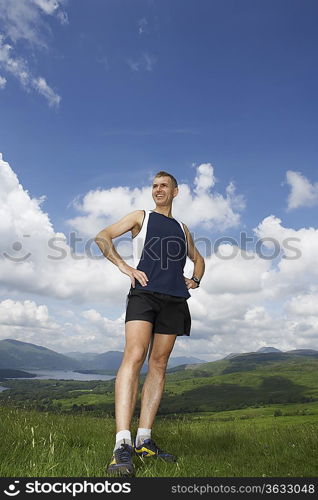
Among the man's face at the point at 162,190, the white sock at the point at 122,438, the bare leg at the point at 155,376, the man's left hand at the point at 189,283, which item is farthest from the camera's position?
the man's face at the point at 162,190

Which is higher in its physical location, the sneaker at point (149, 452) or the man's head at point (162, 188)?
the man's head at point (162, 188)

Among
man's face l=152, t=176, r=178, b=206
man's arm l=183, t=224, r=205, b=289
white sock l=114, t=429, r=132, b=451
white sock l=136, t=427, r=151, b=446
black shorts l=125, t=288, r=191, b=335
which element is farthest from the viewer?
man's arm l=183, t=224, r=205, b=289

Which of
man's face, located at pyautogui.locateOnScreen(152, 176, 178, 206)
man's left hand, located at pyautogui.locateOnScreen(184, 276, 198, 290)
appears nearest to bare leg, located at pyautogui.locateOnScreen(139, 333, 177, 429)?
man's left hand, located at pyautogui.locateOnScreen(184, 276, 198, 290)

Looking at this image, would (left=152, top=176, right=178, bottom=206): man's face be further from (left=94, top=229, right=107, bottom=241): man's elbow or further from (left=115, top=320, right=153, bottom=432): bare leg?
(left=115, top=320, right=153, bottom=432): bare leg

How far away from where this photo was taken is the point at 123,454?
4457 mm

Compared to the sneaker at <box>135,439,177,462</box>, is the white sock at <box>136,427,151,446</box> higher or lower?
higher

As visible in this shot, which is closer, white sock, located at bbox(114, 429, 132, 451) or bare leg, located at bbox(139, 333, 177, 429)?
white sock, located at bbox(114, 429, 132, 451)

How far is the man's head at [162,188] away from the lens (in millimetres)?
6098

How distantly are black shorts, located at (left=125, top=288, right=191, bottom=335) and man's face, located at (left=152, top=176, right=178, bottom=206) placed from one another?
140 centimetres

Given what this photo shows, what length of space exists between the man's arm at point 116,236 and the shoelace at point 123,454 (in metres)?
1.88

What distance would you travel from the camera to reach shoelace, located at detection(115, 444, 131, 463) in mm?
4382

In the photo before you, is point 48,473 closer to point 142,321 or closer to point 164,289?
point 142,321

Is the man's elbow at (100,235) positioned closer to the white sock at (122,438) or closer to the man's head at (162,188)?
the man's head at (162,188)

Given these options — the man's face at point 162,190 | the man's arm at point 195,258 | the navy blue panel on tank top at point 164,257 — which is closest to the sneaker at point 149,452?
the navy blue panel on tank top at point 164,257
